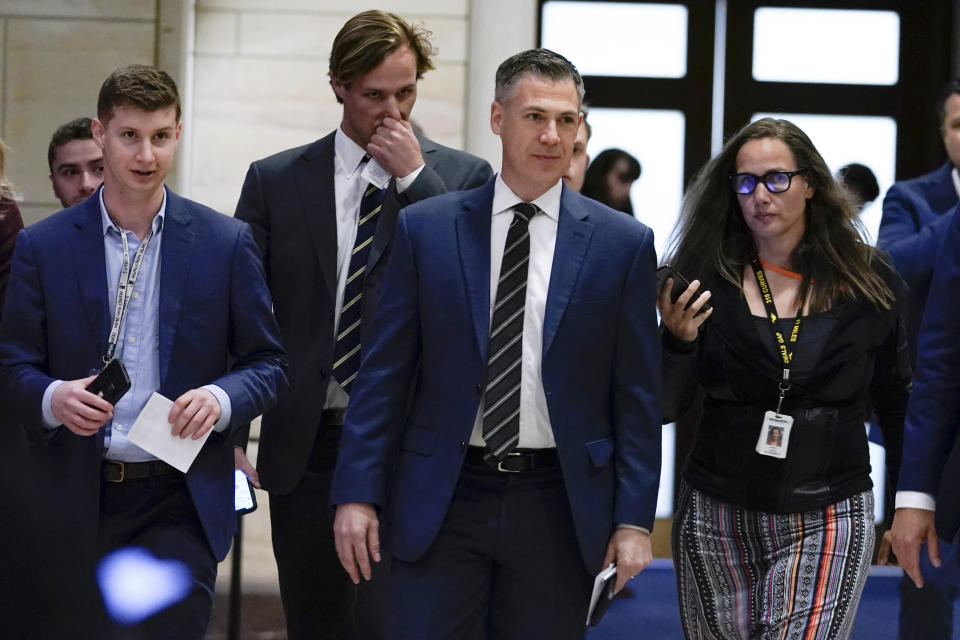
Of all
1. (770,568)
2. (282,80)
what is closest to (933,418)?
(770,568)

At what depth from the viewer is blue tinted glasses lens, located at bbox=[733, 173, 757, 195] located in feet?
13.2

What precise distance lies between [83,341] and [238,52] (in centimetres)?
403

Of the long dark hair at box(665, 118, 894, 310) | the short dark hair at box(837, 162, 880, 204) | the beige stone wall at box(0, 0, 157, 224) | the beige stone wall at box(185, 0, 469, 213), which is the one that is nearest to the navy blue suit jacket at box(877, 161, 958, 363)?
the long dark hair at box(665, 118, 894, 310)

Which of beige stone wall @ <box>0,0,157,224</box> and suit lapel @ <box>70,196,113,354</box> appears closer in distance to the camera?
suit lapel @ <box>70,196,113,354</box>

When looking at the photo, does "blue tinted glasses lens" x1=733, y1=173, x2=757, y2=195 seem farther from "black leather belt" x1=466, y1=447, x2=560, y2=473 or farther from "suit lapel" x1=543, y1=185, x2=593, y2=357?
"black leather belt" x1=466, y1=447, x2=560, y2=473

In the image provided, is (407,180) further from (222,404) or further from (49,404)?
(49,404)

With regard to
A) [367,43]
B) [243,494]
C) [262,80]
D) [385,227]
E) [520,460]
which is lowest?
[243,494]

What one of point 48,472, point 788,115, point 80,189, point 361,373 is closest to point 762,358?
point 361,373

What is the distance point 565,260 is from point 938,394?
100 centimetres

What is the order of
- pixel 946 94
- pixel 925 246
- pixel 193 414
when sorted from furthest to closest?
pixel 946 94 → pixel 925 246 → pixel 193 414

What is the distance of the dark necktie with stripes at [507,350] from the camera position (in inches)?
128

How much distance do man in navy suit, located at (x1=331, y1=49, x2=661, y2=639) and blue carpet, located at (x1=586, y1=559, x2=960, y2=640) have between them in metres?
2.71

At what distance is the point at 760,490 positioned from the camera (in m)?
3.82

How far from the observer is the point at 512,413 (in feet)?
10.7
